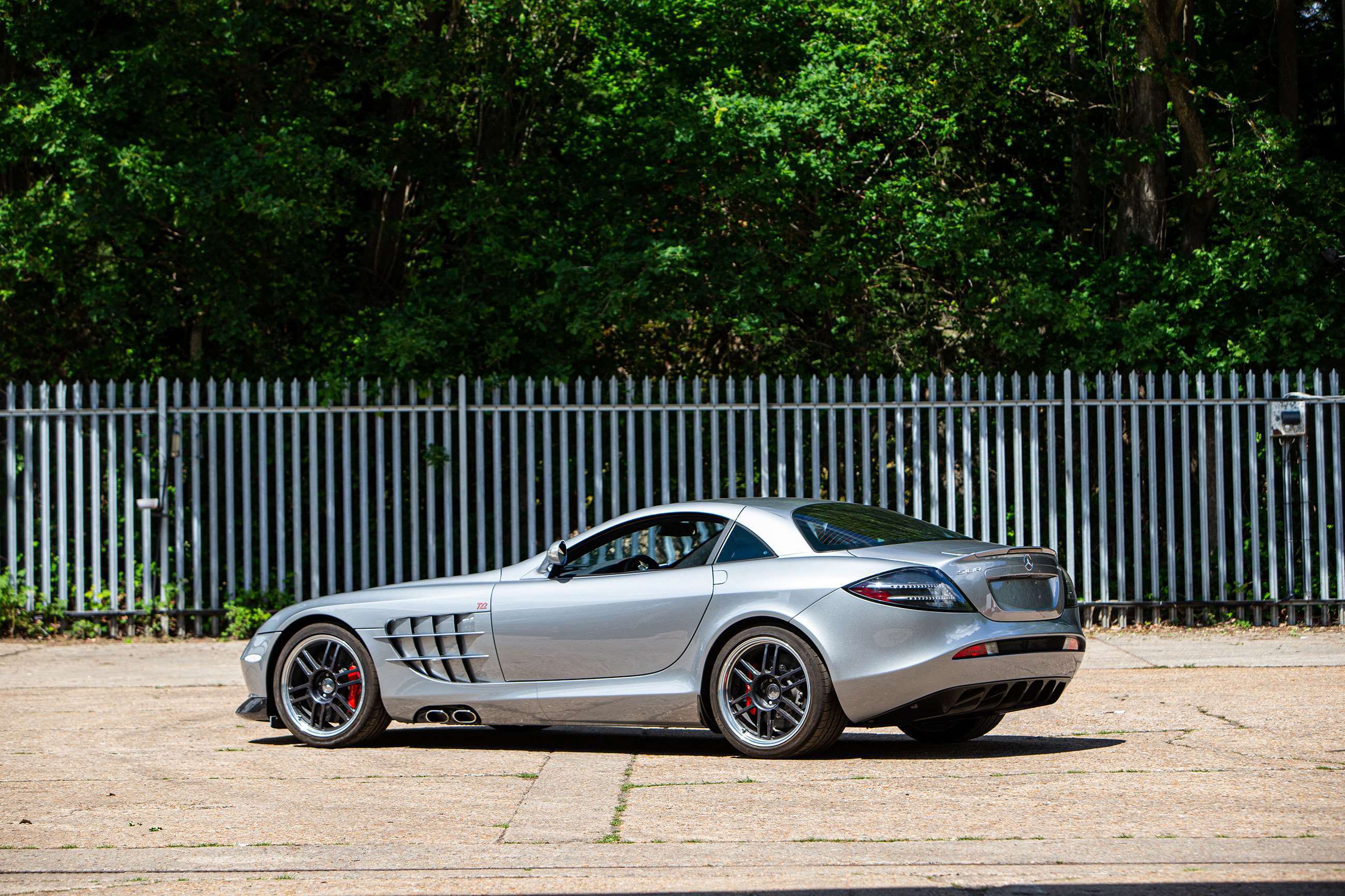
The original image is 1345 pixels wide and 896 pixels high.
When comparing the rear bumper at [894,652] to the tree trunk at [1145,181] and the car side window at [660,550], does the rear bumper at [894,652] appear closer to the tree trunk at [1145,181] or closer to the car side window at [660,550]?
the car side window at [660,550]

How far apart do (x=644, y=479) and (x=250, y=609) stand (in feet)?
12.9

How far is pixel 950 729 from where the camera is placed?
8109mm

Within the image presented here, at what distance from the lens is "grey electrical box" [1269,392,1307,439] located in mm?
13406

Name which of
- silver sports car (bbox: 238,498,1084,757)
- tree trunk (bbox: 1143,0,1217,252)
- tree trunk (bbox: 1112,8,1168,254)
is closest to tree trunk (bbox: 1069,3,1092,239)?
tree trunk (bbox: 1112,8,1168,254)

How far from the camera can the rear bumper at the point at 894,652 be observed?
7.00 m

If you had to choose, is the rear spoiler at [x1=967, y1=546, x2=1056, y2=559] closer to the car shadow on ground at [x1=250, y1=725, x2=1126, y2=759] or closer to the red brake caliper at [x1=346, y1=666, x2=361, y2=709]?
the car shadow on ground at [x1=250, y1=725, x2=1126, y2=759]

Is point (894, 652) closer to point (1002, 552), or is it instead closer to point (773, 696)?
point (773, 696)

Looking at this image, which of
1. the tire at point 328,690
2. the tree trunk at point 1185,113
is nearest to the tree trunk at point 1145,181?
the tree trunk at point 1185,113

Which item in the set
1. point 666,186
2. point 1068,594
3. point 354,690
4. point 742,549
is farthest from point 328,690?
point 666,186

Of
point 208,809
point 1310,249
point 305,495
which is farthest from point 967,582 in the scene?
point 305,495

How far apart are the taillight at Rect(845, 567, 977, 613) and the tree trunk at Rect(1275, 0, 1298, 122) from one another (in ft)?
39.8

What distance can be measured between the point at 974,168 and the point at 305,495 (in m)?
8.55

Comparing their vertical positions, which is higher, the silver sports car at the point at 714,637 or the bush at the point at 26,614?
the silver sports car at the point at 714,637

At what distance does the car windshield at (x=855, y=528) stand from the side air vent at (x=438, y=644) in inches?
74.8
